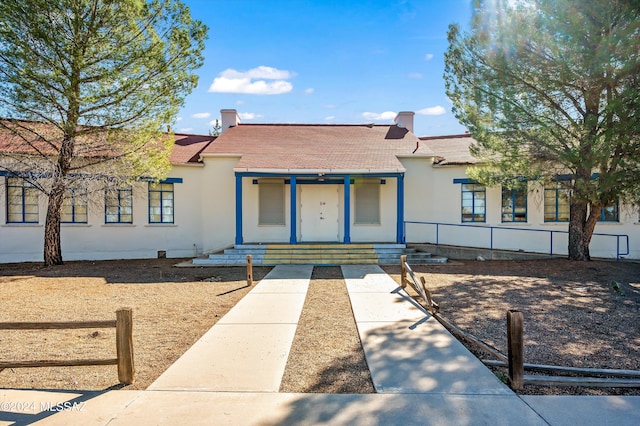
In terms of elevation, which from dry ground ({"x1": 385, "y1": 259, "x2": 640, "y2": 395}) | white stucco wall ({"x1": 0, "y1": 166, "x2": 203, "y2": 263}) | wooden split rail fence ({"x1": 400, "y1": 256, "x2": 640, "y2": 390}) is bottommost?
dry ground ({"x1": 385, "y1": 259, "x2": 640, "y2": 395})

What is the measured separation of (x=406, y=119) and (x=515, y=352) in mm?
17598

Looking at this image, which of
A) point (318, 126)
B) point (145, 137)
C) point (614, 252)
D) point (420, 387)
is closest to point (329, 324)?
point (420, 387)

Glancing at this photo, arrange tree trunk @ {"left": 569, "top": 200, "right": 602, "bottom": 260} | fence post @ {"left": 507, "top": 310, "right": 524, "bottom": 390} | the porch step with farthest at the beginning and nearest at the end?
the porch step
tree trunk @ {"left": 569, "top": 200, "right": 602, "bottom": 260}
fence post @ {"left": 507, "top": 310, "right": 524, "bottom": 390}

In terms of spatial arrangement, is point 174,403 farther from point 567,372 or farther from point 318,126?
point 318,126

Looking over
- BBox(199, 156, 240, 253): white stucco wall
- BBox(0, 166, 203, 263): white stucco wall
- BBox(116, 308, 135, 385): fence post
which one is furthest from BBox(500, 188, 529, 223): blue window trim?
BBox(116, 308, 135, 385): fence post

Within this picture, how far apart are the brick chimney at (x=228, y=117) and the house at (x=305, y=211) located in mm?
3360

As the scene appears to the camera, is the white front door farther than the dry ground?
Yes

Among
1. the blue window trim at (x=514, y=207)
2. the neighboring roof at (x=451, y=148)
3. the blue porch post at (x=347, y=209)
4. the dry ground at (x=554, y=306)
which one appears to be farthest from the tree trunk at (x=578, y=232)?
the blue porch post at (x=347, y=209)

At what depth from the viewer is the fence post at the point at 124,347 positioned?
4.37m

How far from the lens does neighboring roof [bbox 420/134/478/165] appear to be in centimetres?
1628

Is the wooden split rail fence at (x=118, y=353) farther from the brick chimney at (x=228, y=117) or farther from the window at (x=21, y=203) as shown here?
the brick chimney at (x=228, y=117)

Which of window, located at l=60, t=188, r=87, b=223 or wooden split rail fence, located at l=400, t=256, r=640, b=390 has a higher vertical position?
window, located at l=60, t=188, r=87, b=223

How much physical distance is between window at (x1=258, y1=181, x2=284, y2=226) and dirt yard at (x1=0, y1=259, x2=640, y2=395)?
11.8 feet

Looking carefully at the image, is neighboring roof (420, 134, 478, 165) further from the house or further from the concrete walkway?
the concrete walkway
